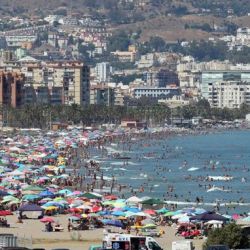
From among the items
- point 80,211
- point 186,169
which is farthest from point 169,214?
point 186,169

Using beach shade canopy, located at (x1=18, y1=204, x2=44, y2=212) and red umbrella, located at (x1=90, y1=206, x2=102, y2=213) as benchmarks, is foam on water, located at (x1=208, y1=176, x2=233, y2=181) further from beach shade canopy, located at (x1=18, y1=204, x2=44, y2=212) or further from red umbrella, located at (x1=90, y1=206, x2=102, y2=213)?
beach shade canopy, located at (x1=18, y1=204, x2=44, y2=212)

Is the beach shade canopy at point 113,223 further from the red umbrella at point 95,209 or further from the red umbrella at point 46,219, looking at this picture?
the red umbrella at point 95,209

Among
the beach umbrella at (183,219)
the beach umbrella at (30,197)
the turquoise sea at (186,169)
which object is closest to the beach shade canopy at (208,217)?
the beach umbrella at (183,219)

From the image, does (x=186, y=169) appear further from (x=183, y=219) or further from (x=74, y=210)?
(x=183, y=219)

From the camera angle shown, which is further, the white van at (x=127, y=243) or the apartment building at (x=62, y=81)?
the apartment building at (x=62, y=81)

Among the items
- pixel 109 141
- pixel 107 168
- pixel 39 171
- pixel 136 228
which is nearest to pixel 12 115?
pixel 109 141

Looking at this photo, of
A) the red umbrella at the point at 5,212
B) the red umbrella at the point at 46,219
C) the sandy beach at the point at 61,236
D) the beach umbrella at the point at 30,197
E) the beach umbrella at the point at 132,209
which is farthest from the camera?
the beach umbrella at the point at 30,197
